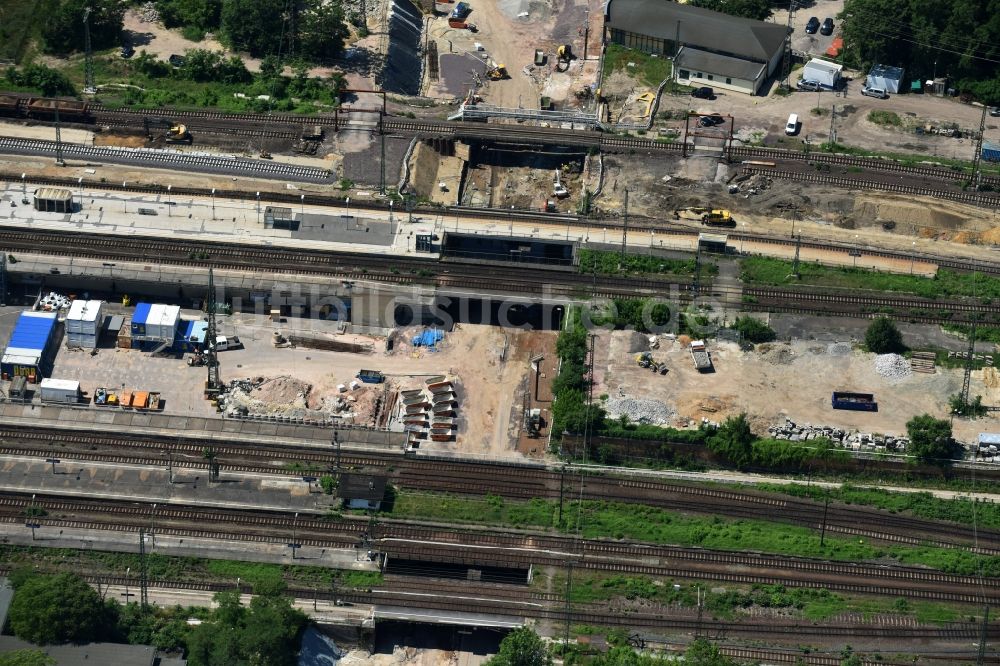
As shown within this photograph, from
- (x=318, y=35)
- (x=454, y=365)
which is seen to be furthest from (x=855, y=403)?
(x=318, y=35)

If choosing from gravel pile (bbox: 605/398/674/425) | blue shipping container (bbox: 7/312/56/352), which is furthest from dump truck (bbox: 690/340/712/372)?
blue shipping container (bbox: 7/312/56/352)

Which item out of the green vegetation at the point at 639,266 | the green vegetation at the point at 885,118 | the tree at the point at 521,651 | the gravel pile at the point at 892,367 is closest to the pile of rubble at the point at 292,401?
the green vegetation at the point at 639,266

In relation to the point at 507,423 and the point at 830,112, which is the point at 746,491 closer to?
the point at 507,423

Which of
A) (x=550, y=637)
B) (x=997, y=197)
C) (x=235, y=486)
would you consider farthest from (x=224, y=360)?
(x=997, y=197)

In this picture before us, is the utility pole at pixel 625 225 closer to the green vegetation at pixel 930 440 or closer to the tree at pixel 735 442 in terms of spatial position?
the tree at pixel 735 442

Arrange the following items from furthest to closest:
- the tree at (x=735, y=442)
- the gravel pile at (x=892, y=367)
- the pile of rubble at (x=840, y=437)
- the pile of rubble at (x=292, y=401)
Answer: the gravel pile at (x=892, y=367) → the pile of rubble at (x=292, y=401) → the pile of rubble at (x=840, y=437) → the tree at (x=735, y=442)

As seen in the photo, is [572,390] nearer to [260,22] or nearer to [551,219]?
[551,219]
